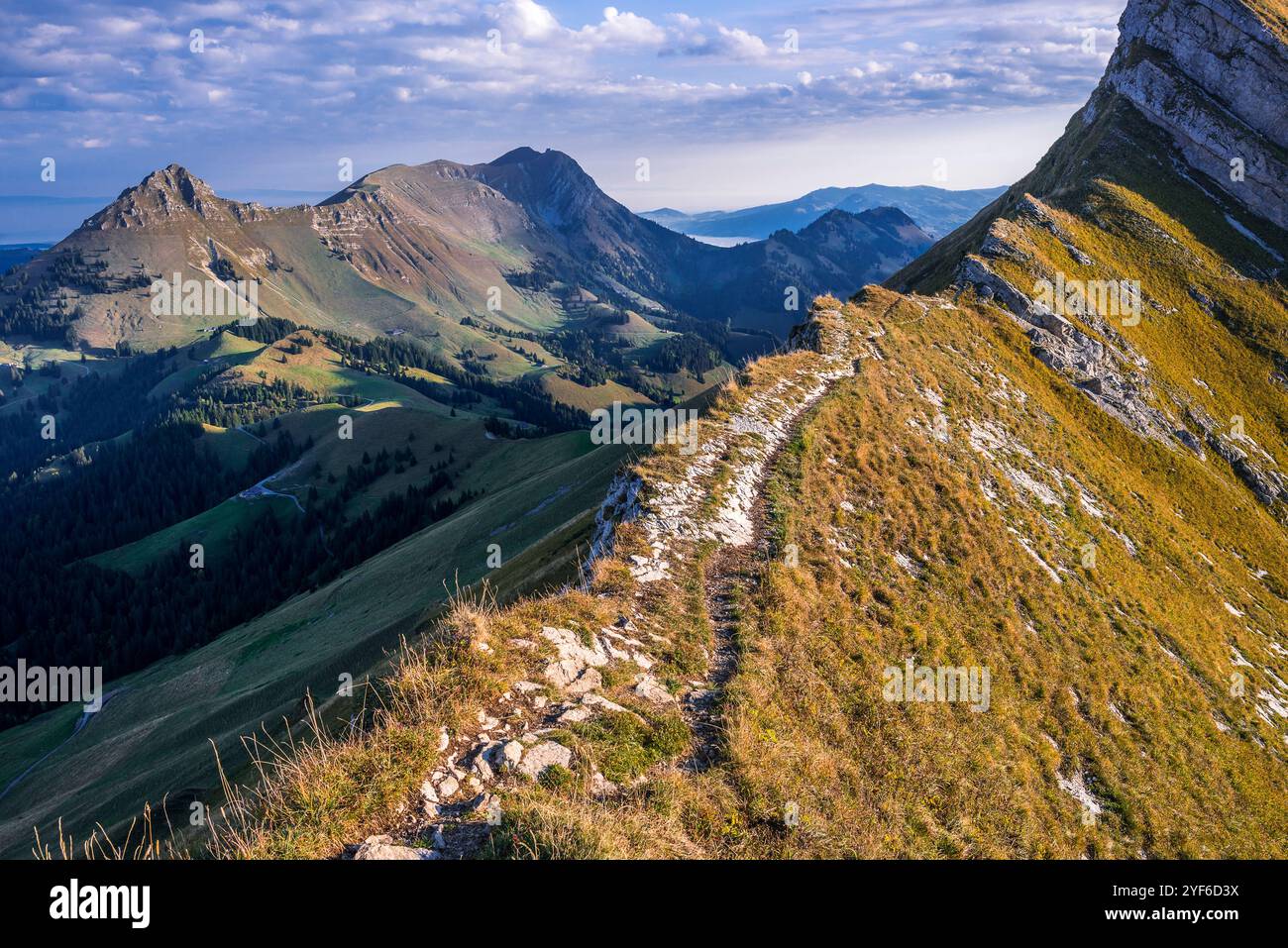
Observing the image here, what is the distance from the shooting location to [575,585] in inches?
674

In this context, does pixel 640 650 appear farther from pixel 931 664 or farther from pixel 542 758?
pixel 931 664

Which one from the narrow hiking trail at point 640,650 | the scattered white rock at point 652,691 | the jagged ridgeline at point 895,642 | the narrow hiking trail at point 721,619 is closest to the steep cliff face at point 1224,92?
the jagged ridgeline at point 895,642

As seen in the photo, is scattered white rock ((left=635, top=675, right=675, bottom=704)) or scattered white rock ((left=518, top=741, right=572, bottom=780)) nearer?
scattered white rock ((left=518, top=741, right=572, bottom=780))

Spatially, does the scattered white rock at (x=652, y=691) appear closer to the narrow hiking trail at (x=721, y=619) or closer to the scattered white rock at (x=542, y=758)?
the narrow hiking trail at (x=721, y=619)

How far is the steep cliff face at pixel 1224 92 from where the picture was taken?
292ft

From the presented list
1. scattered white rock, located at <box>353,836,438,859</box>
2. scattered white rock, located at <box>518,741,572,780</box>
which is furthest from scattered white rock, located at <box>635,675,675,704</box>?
scattered white rock, located at <box>353,836,438,859</box>

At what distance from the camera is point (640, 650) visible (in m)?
14.4

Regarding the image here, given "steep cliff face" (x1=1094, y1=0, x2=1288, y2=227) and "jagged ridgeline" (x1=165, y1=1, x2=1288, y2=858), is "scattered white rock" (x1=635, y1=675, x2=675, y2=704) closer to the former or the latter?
"jagged ridgeline" (x1=165, y1=1, x2=1288, y2=858)

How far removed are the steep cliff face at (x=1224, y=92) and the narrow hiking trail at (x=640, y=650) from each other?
10833cm

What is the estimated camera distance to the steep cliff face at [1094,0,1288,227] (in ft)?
292

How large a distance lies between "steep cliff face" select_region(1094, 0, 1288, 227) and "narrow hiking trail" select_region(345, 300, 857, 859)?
355ft
